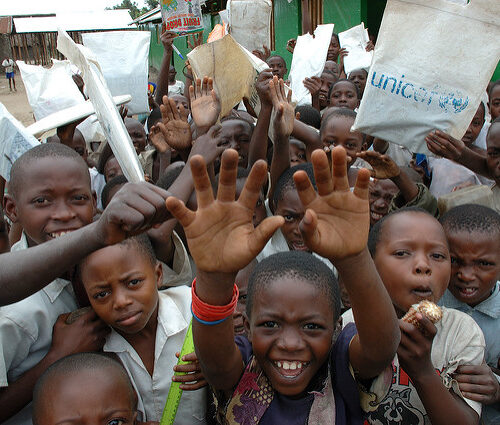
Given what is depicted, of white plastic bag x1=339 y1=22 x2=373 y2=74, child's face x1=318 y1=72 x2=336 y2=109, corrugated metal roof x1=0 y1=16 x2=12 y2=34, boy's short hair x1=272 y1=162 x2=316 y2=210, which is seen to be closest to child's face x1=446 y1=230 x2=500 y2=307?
boy's short hair x1=272 y1=162 x2=316 y2=210

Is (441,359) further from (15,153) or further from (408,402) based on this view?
(15,153)

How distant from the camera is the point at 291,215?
97.5 inches

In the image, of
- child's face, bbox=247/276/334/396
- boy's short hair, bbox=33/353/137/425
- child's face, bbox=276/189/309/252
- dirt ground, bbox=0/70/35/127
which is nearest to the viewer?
child's face, bbox=247/276/334/396

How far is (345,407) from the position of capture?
144 centimetres

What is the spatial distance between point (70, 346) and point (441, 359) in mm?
1261

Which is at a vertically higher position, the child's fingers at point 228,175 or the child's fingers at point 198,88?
the child's fingers at point 228,175

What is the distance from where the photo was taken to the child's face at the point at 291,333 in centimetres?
141

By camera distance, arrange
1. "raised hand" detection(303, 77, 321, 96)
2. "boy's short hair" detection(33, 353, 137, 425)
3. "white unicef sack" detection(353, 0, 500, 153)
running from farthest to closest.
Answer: "raised hand" detection(303, 77, 321, 96) < "white unicef sack" detection(353, 0, 500, 153) < "boy's short hair" detection(33, 353, 137, 425)

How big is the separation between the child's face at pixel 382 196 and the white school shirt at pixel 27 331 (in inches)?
68.4

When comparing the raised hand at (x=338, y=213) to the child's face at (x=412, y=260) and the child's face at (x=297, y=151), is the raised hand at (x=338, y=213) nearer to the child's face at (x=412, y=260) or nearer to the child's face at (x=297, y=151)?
the child's face at (x=412, y=260)

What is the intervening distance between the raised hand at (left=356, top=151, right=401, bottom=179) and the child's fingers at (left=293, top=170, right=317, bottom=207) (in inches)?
53.3

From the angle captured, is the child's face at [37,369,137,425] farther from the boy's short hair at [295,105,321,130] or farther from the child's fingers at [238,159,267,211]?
the boy's short hair at [295,105,321,130]

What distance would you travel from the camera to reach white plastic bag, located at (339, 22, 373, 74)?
19.6ft

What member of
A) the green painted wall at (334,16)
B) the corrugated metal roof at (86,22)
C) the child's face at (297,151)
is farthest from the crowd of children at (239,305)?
the corrugated metal roof at (86,22)
